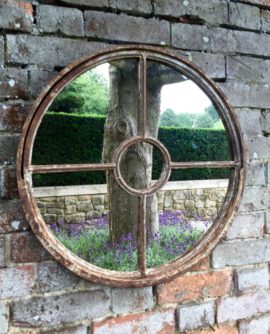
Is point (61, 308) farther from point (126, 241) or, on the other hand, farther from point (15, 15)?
point (15, 15)

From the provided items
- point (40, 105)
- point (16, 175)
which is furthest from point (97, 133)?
point (16, 175)

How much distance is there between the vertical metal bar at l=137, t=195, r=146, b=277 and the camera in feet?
6.51

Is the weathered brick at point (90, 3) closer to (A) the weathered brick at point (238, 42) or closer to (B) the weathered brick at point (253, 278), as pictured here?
(A) the weathered brick at point (238, 42)

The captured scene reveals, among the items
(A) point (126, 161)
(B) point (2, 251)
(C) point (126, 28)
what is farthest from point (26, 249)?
(C) point (126, 28)

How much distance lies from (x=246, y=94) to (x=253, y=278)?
1035 millimetres

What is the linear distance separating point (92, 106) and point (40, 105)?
23 cm

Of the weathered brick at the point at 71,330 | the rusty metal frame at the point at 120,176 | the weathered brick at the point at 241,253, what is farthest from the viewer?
the weathered brick at the point at 241,253

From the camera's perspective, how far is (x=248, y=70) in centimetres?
229

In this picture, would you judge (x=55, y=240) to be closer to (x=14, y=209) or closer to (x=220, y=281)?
(x=14, y=209)

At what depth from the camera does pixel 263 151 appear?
2320 mm

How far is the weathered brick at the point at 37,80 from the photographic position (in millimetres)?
1846

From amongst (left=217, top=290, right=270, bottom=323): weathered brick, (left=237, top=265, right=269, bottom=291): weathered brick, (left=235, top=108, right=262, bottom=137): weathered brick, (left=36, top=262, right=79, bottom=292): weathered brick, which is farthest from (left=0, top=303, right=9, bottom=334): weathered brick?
(left=235, top=108, right=262, bottom=137): weathered brick

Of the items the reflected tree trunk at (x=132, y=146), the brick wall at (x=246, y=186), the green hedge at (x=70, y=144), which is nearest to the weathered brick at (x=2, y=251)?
the brick wall at (x=246, y=186)

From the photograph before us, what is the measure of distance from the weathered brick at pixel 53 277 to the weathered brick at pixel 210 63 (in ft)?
4.06
